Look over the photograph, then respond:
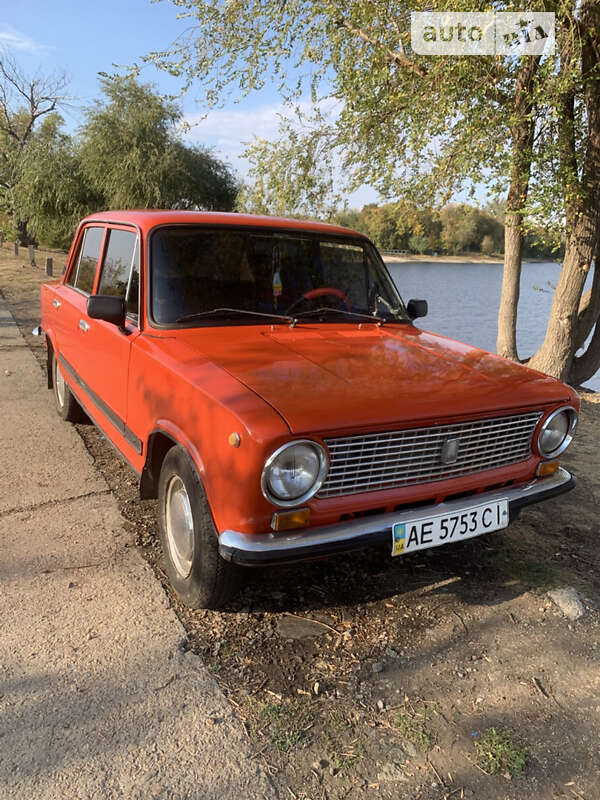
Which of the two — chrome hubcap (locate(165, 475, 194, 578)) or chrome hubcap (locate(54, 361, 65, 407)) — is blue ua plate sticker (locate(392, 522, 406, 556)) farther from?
chrome hubcap (locate(54, 361, 65, 407))

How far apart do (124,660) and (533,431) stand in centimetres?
225

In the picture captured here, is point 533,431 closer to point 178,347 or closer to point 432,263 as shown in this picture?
point 178,347

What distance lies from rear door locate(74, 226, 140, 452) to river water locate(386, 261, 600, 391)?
16.9 feet

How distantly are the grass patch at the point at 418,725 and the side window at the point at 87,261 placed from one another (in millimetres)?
3565

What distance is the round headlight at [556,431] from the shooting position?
314cm

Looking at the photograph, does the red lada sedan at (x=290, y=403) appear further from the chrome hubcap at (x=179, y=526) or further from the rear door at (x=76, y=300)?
the rear door at (x=76, y=300)

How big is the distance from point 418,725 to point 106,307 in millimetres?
2572

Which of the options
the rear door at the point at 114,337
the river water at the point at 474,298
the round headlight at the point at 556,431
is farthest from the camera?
the river water at the point at 474,298

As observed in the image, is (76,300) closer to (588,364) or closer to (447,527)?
(447,527)

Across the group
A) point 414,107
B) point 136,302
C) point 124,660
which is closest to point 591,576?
point 124,660

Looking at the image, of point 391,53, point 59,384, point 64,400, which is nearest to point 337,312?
point 64,400

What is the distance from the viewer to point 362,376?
9.27 ft

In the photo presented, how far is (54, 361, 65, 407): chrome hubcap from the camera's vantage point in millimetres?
5608

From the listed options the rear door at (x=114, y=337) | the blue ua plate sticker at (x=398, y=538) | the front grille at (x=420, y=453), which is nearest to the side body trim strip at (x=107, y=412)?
the rear door at (x=114, y=337)
